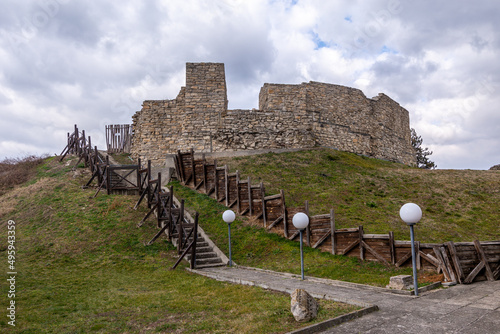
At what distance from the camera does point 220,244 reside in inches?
517

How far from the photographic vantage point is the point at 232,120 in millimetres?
23328

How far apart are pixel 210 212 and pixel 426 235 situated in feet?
27.6

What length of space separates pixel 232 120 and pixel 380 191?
10.5 metres

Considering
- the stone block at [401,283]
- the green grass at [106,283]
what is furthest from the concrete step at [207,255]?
the stone block at [401,283]

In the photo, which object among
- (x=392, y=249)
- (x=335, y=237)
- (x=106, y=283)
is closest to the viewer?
(x=106, y=283)

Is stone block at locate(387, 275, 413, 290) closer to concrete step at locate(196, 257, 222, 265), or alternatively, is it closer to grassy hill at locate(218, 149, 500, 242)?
grassy hill at locate(218, 149, 500, 242)

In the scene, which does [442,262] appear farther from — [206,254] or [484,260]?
[206,254]

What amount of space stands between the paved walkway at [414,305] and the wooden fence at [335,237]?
0.54 meters

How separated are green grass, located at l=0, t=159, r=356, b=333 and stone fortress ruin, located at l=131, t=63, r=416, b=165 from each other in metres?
7.02

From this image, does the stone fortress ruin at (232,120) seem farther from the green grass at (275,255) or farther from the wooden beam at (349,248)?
the wooden beam at (349,248)

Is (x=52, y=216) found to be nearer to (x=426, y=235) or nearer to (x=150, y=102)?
(x=150, y=102)

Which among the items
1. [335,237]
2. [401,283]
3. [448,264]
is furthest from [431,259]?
[335,237]

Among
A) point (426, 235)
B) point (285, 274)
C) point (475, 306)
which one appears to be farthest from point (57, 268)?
point (426, 235)

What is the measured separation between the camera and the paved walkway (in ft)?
17.2
